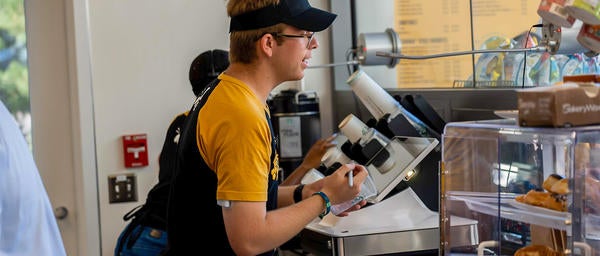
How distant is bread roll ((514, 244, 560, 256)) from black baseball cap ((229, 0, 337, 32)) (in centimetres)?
71

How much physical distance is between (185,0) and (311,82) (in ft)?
2.34

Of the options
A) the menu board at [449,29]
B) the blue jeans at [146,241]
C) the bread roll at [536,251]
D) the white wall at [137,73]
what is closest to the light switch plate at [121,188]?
the white wall at [137,73]

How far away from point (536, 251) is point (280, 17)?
80 cm

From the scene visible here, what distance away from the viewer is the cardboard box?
6.06 feet

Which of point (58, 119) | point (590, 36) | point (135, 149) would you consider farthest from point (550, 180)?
point (58, 119)

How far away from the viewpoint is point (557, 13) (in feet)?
6.80

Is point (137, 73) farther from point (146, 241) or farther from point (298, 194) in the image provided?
point (298, 194)

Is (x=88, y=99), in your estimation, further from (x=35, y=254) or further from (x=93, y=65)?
(x=35, y=254)

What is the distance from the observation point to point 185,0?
4117 millimetres

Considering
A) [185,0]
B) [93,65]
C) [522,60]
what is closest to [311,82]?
[185,0]

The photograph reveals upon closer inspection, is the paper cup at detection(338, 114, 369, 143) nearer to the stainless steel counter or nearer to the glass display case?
the stainless steel counter

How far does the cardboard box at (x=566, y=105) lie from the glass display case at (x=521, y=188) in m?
0.02

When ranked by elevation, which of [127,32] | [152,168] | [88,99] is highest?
[127,32]

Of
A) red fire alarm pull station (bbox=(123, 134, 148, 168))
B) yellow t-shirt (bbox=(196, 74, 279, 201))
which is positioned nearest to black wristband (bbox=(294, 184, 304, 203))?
yellow t-shirt (bbox=(196, 74, 279, 201))
